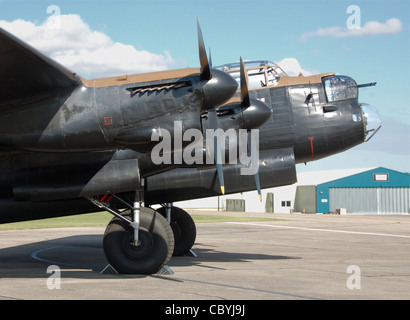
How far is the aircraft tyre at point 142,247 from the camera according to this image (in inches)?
437

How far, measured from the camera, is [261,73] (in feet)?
46.5

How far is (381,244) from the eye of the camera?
67.1 feet

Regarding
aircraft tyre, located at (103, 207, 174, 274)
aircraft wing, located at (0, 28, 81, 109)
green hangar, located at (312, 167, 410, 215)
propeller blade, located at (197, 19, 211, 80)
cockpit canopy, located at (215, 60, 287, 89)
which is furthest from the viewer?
green hangar, located at (312, 167, 410, 215)

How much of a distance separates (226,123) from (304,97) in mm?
2299

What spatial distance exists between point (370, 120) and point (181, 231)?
6.41 m

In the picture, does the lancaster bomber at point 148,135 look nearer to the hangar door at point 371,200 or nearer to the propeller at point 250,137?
the propeller at point 250,137

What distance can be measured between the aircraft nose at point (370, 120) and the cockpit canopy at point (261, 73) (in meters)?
2.35

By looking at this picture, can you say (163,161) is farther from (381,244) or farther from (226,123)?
(381,244)

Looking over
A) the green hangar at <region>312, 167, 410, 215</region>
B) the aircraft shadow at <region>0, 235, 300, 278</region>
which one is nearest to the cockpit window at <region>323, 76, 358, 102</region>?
the aircraft shadow at <region>0, 235, 300, 278</region>

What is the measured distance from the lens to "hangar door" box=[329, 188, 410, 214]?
61.4 m

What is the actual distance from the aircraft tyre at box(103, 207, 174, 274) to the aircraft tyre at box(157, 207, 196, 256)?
4.56 meters

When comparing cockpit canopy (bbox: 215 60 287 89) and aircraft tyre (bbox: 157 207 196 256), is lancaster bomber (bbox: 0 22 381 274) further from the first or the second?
aircraft tyre (bbox: 157 207 196 256)

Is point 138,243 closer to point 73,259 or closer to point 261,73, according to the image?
point 73,259
